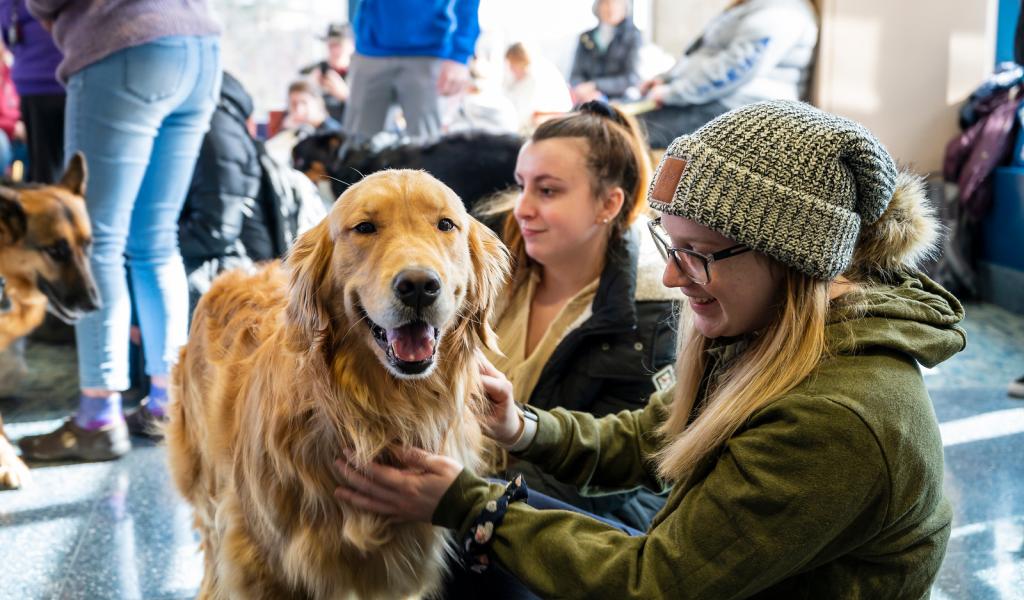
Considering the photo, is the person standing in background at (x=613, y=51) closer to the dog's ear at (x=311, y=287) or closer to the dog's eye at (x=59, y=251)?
the dog's eye at (x=59, y=251)

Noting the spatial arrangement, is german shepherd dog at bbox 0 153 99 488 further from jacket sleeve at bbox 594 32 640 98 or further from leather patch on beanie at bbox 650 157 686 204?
jacket sleeve at bbox 594 32 640 98

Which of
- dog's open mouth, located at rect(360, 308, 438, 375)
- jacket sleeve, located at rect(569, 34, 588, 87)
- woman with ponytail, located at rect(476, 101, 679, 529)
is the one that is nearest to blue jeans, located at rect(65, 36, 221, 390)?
woman with ponytail, located at rect(476, 101, 679, 529)

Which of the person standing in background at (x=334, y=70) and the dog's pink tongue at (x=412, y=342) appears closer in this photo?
the dog's pink tongue at (x=412, y=342)

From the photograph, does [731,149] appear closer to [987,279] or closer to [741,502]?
[741,502]

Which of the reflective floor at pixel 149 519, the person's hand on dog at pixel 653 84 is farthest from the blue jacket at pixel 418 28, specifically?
the reflective floor at pixel 149 519

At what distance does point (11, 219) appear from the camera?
273cm

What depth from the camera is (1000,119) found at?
4.84 metres

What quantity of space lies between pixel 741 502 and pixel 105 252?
7.76 ft

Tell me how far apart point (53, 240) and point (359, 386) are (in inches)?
73.0

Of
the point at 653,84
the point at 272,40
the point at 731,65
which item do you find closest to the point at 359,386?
the point at 731,65

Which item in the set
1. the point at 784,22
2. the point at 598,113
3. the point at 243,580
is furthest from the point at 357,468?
the point at 784,22

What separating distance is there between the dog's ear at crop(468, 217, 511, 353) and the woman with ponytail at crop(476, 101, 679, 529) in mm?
427

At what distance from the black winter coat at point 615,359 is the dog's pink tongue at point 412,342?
63cm

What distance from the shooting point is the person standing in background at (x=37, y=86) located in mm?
3123
